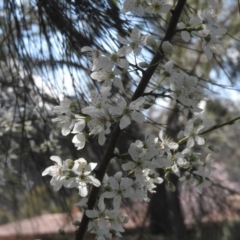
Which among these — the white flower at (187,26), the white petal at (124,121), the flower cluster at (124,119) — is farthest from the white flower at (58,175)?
the white flower at (187,26)

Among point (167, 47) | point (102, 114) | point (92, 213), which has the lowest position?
point (92, 213)

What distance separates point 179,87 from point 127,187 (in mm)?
153

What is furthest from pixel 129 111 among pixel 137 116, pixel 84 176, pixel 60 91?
pixel 60 91

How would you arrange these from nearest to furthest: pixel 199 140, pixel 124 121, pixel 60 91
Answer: pixel 124 121
pixel 199 140
pixel 60 91

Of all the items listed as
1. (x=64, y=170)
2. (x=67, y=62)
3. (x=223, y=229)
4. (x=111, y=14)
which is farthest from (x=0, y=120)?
(x=223, y=229)

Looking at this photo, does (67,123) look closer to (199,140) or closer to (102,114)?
(102,114)

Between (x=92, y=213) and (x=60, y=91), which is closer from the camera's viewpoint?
(x=92, y=213)

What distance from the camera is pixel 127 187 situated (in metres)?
0.79

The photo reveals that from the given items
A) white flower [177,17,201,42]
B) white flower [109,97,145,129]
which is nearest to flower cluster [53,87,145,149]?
white flower [109,97,145,129]

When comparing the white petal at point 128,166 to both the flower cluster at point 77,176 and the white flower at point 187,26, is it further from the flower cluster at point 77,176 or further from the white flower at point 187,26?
the white flower at point 187,26

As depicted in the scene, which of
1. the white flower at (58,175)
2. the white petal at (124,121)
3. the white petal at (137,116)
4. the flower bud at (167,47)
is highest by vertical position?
the flower bud at (167,47)

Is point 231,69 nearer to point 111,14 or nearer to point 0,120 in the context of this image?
point 0,120

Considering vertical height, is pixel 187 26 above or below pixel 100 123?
above

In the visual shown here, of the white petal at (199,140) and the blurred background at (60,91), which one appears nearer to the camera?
the white petal at (199,140)
